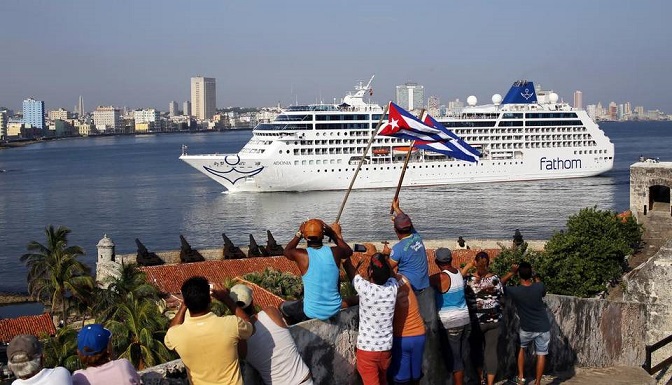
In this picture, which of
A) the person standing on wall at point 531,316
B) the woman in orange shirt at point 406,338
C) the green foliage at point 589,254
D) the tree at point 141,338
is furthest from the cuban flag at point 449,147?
the green foliage at point 589,254

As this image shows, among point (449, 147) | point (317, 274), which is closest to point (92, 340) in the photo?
point (317, 274)

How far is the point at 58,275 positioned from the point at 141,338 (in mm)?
10828

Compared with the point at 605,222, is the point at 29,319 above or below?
below

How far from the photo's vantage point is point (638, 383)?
6.98 metres

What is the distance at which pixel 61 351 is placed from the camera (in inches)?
480

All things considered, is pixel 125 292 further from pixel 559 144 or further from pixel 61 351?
pixel 559 144

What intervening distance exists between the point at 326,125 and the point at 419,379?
57.1 m

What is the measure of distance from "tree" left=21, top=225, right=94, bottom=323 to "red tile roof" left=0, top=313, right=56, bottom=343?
614mm

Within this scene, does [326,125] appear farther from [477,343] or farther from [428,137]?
[477,343]

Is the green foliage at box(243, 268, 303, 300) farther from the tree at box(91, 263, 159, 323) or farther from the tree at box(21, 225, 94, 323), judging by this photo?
the tree at box(21, 225, 94, 323)

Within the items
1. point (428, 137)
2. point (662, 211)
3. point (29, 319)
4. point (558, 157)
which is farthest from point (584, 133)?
point (428, 137)

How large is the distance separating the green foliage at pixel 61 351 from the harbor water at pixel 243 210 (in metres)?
18.8

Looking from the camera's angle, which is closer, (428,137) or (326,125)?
(428,137)

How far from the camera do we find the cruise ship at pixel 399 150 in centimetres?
6009
